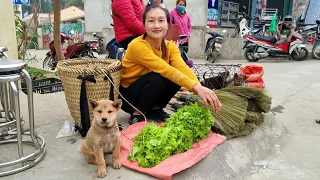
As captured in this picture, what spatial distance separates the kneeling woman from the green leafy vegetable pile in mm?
252

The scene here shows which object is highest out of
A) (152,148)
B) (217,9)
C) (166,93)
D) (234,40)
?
(217,9)

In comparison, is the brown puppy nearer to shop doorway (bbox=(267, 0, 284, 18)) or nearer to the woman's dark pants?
the woman's dark pants

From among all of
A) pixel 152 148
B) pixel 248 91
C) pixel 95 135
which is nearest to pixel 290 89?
pixel 248 91

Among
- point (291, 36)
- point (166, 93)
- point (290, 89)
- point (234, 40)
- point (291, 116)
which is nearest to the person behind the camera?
point (166, 93)

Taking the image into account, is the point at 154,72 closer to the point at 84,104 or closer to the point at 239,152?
the point at 84,104

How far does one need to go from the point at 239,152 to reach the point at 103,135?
1306 millimetres

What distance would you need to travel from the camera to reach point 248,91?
300 centimetres

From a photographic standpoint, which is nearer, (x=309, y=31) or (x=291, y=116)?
(x=291, y=116)

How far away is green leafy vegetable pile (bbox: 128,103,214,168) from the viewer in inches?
83.0

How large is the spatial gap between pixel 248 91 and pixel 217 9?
408 inches

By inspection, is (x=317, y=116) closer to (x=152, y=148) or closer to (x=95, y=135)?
(x=152, y=148)

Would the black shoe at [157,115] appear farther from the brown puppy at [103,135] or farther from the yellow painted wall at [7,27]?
the yellow painted wall at [7,27]

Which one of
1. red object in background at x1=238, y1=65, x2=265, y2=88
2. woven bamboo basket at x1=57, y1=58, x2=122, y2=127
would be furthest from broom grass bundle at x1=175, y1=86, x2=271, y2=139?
woven bamboo basket at x1=57, y1=58, x2=122, y2=127

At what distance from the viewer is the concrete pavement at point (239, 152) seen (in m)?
2.07
